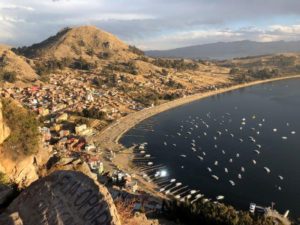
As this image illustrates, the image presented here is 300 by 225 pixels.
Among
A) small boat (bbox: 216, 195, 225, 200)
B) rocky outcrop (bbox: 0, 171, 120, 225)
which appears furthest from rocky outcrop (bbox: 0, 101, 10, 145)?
small boat (bbox: 216, 195, 225, 200)

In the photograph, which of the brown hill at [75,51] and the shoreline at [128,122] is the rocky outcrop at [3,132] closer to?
the shoreline at [128,122]

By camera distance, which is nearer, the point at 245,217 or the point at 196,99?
the point at 245,217

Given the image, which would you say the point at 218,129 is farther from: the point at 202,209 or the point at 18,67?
the point at 18,67

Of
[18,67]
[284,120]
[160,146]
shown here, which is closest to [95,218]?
[160,146]

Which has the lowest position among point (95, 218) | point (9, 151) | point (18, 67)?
point (18, 67)

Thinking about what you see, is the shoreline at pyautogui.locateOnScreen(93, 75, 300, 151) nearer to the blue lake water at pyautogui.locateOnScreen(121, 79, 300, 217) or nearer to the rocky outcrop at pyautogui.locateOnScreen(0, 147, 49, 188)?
the blue lake water at pyautogui.locateOnScreen(121, 79, 300, 217)

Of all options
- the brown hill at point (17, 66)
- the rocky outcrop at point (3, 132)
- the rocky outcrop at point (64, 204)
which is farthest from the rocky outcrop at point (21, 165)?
the brown hill at point (17, 66)
